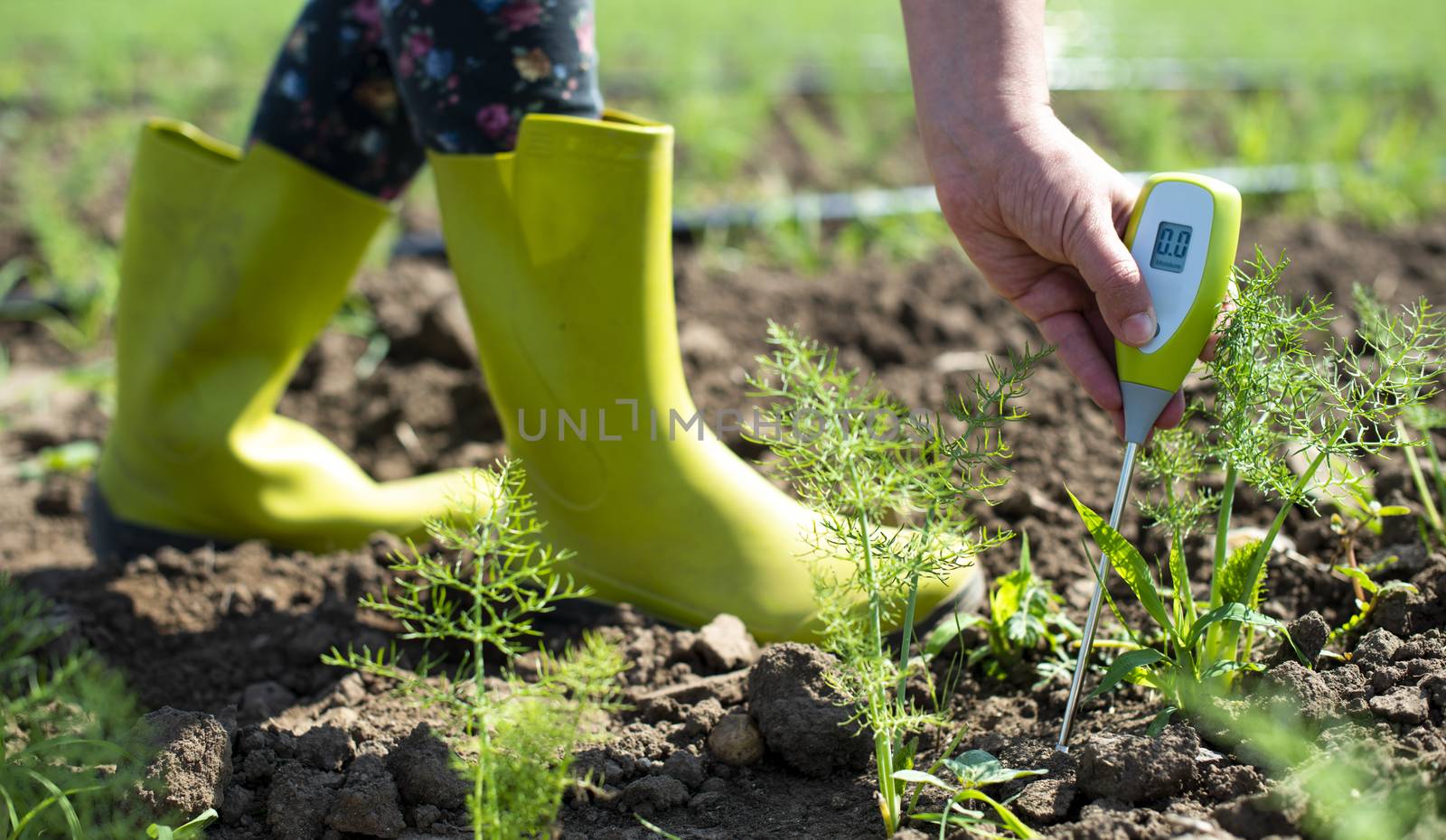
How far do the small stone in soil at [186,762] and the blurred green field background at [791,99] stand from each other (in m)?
1.77

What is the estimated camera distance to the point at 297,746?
1257 mm

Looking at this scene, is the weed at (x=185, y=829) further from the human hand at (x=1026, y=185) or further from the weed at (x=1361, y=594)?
the weed at (x=1361, y=594)

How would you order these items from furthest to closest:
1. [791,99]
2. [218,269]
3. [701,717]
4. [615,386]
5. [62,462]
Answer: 1. [791,99]
2. [62,462]
3. [218,269]
4. [615,386]
5. [701,717]

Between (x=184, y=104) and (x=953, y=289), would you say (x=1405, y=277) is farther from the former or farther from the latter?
(x=184, y=104)

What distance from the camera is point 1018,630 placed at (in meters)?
1.36

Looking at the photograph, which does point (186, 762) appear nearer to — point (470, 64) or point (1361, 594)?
point (470, 64)

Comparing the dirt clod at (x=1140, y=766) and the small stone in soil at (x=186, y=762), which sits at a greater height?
the dirt clod at (x=1140, y=766)

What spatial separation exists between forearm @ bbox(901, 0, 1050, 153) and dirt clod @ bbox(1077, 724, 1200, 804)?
0.61m

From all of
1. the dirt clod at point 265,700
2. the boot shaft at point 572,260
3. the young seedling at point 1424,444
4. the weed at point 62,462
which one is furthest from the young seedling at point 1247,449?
the weed at point 62,462

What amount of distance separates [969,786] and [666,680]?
43 centimetres

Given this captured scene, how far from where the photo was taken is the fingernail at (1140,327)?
3.79ft

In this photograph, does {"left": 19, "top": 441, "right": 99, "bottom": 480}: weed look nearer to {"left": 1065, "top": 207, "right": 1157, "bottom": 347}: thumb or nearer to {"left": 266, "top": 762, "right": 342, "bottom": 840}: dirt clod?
{"left": 266, "top": 762, "right": 342, "bottom": 840}: dirt clod

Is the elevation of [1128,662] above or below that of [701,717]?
above

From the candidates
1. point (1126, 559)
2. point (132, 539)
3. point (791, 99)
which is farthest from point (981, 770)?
point (791, 99)
